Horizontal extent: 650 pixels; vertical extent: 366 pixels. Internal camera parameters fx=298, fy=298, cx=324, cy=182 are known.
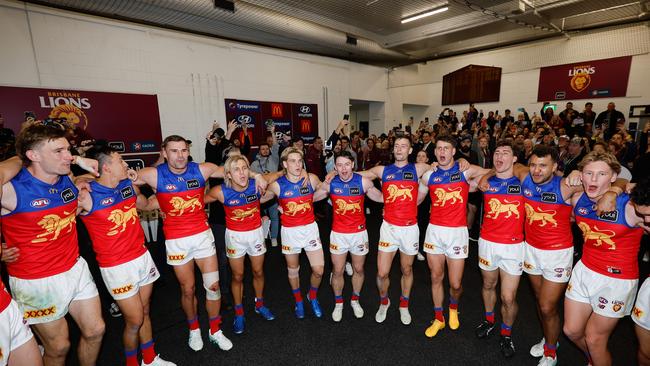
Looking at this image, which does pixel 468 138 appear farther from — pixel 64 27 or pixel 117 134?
pixel 64 27

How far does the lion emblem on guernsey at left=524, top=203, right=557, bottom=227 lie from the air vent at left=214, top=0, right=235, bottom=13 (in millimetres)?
7661

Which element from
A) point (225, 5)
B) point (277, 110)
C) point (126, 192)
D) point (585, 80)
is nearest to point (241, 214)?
point (126, 192)

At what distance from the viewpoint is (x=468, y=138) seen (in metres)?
6.02

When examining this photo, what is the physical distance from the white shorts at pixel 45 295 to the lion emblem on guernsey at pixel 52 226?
31 cm

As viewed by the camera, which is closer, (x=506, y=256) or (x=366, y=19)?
(x=506, y=256)

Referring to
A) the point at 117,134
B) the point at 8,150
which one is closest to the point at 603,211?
the point at 8,150

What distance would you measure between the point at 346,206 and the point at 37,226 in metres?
2.79

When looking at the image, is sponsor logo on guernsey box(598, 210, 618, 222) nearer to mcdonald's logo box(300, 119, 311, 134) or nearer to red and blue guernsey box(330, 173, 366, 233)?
red and blue guernsey box(330, 173, 366, 233)

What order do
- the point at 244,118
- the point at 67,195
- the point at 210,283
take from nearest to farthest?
the point at 67,195
the point at 210,283
the point at 244,118

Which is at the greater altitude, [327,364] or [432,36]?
[432,36]

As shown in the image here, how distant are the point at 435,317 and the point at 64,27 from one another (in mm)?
9888

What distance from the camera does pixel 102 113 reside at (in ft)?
25.9

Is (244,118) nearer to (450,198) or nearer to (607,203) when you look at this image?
(450,198)

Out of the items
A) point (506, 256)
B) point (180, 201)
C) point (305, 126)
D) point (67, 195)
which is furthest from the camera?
point (305, 126)
